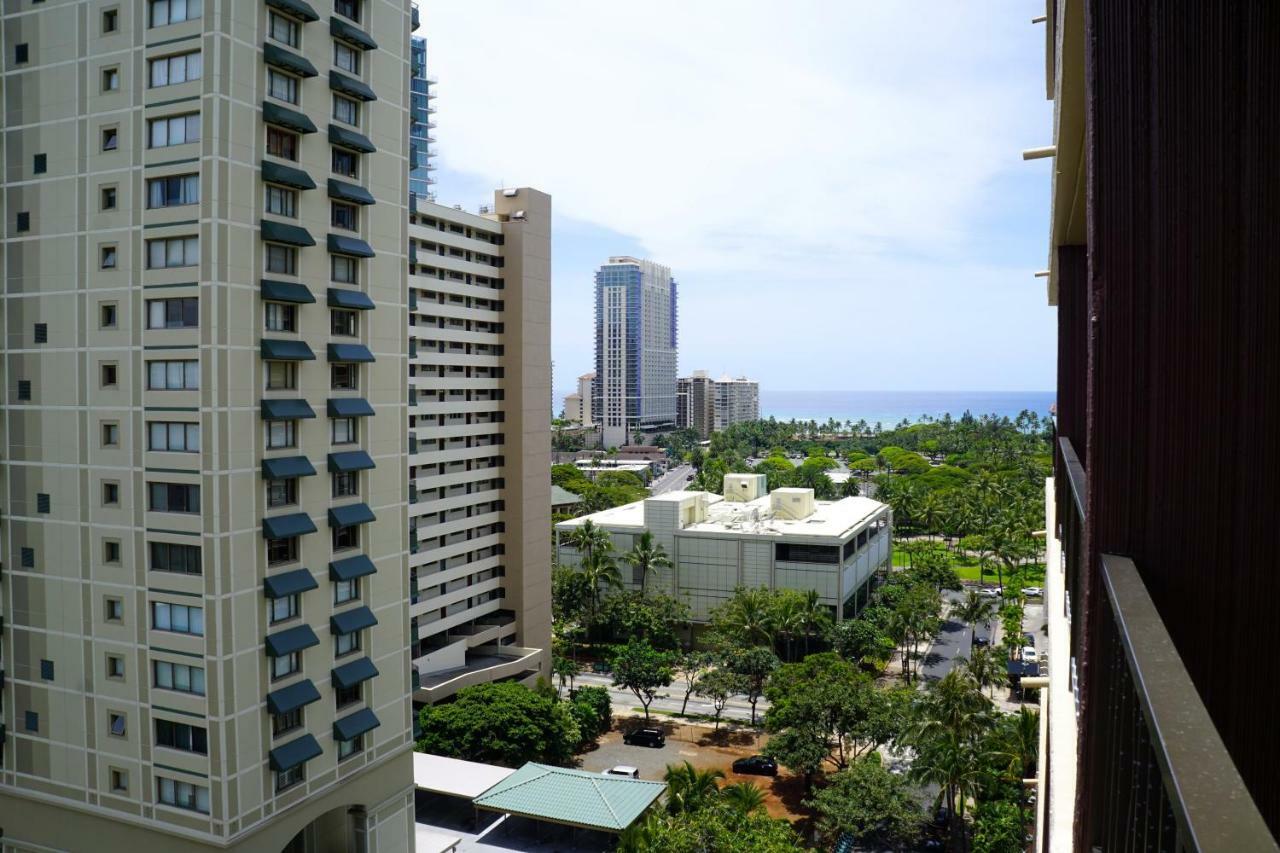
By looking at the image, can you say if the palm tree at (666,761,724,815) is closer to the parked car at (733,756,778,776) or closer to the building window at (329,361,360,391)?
the parked car at (733,756,778,776)

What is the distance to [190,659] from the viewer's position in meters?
15.9

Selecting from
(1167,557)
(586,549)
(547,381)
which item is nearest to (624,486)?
(586,549)

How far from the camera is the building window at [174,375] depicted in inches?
622

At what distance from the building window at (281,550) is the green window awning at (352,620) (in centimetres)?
169

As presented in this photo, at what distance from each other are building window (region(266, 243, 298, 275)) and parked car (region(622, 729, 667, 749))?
21326 mm

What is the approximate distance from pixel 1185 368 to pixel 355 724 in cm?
1855

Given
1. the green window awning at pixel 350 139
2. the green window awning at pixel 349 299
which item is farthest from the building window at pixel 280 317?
the green window awning at pixel 350 139

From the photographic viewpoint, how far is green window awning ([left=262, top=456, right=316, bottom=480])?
1641 cm

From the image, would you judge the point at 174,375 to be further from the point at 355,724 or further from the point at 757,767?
the point at 757,767

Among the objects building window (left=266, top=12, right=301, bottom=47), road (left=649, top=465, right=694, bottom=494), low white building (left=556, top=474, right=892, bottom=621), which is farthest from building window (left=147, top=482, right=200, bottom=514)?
road (left=649, top=465, right=694, bottom=494)

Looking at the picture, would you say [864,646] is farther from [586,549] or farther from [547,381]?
[547,381]

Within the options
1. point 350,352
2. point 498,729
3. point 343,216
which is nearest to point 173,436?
point 350,352

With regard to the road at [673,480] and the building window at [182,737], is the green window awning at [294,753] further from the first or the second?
the road at [673,480]

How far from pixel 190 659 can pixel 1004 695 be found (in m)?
32.3
